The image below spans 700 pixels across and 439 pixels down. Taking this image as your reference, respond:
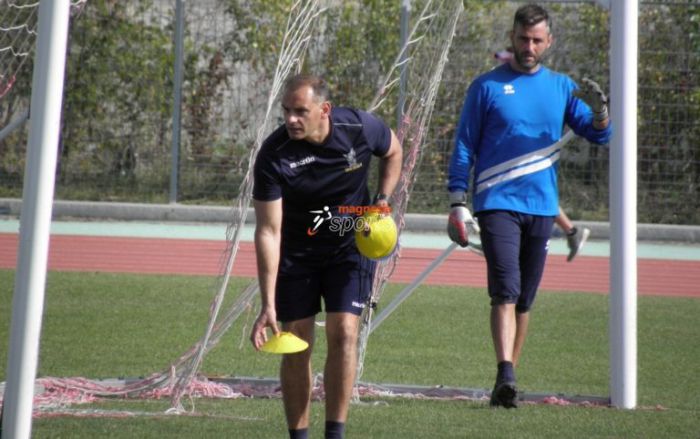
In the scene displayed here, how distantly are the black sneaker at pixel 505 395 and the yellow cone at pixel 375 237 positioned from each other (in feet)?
4.87

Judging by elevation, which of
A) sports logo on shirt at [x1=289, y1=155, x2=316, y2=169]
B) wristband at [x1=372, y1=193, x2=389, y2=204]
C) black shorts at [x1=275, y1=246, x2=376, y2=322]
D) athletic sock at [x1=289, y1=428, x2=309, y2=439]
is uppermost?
sports logo on shirt at [x1=289, y1=155, x2=316, y2=169]

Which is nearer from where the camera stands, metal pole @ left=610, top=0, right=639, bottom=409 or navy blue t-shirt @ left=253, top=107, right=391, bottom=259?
navy blue t-shirt @ left=253, top=107, right=391, bottom=259

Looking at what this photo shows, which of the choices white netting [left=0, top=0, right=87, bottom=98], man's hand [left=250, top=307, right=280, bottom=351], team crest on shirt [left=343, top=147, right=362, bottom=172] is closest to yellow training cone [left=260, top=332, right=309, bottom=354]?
man's hand [left=250, top=307, right=280, bottom=351]

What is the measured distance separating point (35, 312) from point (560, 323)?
7.13 m

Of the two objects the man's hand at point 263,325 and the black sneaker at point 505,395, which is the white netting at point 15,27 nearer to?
the man's hand at point 263,325

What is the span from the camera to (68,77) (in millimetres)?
18406

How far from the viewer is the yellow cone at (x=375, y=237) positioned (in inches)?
243

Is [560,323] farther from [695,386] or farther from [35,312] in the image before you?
[35,312]

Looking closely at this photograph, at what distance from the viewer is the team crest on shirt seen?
6.30 metres

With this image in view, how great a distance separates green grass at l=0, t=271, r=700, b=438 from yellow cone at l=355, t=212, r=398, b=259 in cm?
96

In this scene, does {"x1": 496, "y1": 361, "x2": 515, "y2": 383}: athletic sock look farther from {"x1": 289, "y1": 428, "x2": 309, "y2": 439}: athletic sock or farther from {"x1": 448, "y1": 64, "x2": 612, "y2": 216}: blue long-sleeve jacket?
{"x1": 289, "y1": 428, "x2": 309, "y2": 439}: athletic sock

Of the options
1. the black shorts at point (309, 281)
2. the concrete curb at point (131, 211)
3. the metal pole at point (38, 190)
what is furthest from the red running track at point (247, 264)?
the metal pole at point (38, 190)

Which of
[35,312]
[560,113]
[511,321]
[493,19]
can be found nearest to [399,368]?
[511,321]

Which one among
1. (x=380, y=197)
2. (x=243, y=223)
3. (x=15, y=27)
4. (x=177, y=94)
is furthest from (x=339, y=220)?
(x=177, y=94)
